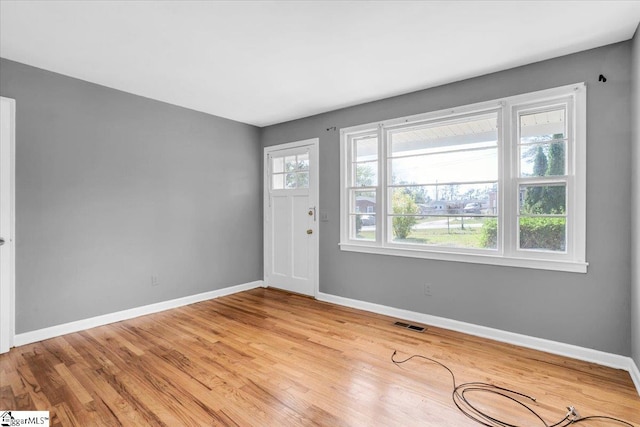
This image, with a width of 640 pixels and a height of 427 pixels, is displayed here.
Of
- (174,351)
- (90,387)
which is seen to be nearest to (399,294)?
(174,351)

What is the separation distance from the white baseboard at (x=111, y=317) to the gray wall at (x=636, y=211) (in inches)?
177

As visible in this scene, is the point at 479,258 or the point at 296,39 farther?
the point at 479,258

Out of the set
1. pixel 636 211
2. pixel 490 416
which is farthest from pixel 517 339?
pixel 636 211

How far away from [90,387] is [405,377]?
91.0 inches

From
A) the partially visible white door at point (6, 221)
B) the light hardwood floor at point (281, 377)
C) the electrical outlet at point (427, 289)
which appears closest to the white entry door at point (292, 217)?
the light hardwood floor at point (281, 377)

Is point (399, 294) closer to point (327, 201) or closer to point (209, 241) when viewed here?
point (327, 201)

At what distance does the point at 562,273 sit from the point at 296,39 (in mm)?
3046

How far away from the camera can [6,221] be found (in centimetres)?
285

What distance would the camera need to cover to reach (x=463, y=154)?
339 centimetres

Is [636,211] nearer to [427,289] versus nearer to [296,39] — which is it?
[427,289]

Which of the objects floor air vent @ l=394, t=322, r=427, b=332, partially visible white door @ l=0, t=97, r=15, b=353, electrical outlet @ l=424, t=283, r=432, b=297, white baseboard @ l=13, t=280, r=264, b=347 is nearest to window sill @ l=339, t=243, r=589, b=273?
electrical outlet @ l=424, t=283, r=432, b=297

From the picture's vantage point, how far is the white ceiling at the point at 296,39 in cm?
217

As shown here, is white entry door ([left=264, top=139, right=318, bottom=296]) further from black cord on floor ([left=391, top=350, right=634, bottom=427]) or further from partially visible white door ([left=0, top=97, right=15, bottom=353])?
partially visible white door ([left=0, top=97, right=15, bottom=353])

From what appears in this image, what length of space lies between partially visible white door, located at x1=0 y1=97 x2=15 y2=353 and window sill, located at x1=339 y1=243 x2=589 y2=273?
3.48 m
